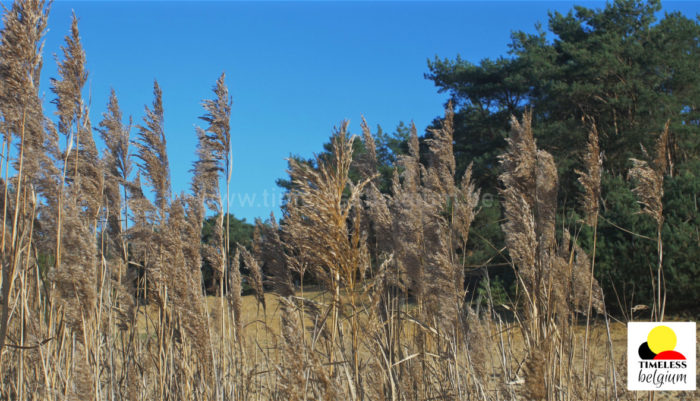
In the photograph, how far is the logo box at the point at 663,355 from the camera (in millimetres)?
2930

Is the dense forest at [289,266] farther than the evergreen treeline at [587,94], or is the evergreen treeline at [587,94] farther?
the evergreen treeline at [587,94]

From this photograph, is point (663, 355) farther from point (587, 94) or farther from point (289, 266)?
point (587, 94)

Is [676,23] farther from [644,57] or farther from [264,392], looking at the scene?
[264,392]

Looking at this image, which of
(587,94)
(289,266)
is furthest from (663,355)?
(587,94)

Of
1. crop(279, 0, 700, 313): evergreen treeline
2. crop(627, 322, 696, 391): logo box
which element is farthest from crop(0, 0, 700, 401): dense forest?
crop(279, 0, 700, 313): evergreen treeline

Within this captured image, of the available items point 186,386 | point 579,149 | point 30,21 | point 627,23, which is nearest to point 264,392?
point 186,386

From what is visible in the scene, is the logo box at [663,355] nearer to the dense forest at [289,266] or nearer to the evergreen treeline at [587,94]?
the dense forest at [289,266]

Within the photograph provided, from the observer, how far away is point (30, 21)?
7.97 ft

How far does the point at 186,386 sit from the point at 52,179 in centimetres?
119

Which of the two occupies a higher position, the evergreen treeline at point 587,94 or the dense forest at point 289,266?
the evergreen treeline at point 587,94

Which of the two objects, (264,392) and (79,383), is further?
(264,392)

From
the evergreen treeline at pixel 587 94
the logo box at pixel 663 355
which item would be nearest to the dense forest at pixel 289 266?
the logo box at pixel 663 355

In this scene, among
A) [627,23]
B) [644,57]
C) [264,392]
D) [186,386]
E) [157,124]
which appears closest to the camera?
[186,386]

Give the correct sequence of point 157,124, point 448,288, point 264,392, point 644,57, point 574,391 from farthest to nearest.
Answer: point 644,57 → point 264,392 → point 157,124 → point 574,391 → point 448,288
